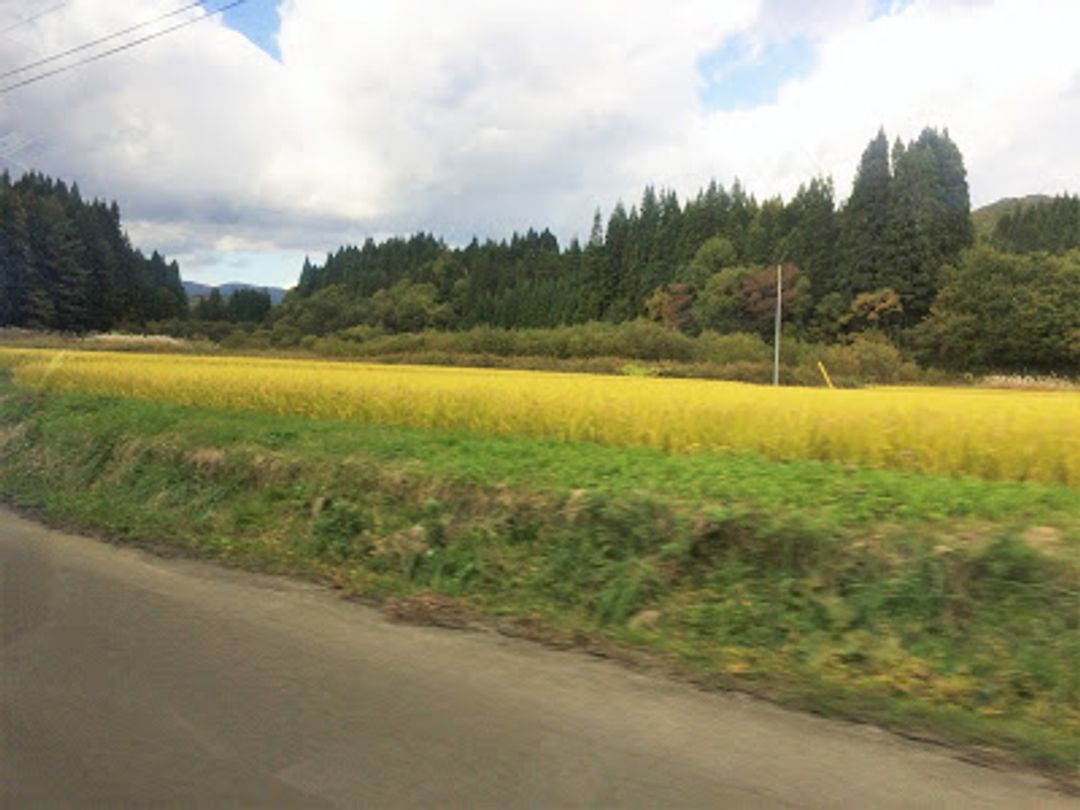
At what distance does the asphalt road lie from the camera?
10.5 feet

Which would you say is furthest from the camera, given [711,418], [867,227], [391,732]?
[867,227]

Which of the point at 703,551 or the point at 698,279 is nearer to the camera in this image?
the point at 703,551

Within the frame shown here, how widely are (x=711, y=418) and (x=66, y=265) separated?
3156 centimetres

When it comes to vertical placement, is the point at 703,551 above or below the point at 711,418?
below

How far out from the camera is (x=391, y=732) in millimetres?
3709

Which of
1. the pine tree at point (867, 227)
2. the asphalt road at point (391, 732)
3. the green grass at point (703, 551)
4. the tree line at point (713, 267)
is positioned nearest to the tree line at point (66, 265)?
the tree line at point (713, 267)

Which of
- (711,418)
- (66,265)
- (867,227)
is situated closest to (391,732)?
(711,418)

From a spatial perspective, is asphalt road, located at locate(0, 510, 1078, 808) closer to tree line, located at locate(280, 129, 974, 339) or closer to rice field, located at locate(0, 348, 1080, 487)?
rice field, located at locate(0, 348, 1080, 487)

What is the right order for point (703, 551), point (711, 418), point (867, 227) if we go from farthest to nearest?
point (867, 227) < point (711, 418) < point (703, 551)

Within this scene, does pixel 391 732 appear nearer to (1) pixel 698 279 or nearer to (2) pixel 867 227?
(2) pixel 867 227

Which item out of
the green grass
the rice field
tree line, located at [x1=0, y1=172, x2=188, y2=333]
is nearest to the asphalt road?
the green grass

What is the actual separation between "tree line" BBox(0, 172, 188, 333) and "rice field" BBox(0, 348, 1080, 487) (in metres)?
15.0

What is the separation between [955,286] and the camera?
170 ft

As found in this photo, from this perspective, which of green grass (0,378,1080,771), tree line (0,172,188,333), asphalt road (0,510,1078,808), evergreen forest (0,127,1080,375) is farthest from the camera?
evergreen forest (0,127,1080,375)
